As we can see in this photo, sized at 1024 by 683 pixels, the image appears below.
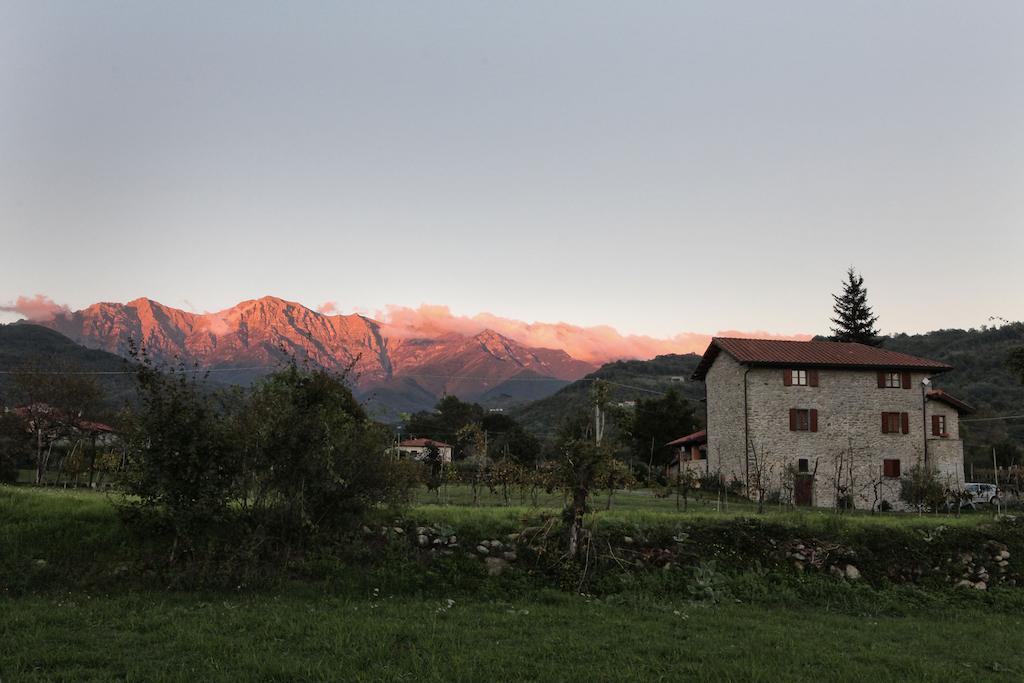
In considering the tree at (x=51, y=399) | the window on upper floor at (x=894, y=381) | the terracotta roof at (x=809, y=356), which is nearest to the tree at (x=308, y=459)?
the terracotta roof at (x=809, y=356)

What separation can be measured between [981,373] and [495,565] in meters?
99.3

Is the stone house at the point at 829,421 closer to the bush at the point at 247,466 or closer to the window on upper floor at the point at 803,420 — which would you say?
the window on upper floor at the point at 803,420

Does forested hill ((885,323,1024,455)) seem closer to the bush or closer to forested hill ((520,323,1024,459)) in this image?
forested hill ((520,323,1024,459))

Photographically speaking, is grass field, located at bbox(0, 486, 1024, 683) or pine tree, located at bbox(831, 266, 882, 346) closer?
grass field, located at bbox(0, 486, 1024, 683)

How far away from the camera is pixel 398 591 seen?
41.5 feet

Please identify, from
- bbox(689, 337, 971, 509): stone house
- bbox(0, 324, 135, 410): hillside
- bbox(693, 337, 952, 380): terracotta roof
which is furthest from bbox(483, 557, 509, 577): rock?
bbox(0, 324, 135, 410): hillside

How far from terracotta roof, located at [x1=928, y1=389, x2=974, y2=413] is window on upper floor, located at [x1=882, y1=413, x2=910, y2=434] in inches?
121

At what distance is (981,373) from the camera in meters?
90.4

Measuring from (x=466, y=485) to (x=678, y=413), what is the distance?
104 ft

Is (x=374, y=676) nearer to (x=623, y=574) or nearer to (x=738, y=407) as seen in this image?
(x=623, y=574)

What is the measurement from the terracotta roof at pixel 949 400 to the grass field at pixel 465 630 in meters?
33.7

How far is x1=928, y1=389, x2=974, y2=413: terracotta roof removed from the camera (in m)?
44.1

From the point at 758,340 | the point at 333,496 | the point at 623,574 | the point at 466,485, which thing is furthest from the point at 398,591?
the point at 758,340

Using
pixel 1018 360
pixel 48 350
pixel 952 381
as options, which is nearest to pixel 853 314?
pixel 952 381
